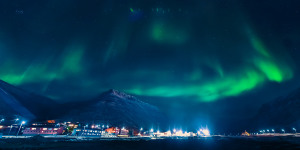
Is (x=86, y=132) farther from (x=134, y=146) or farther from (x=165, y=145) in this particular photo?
(x=165, y=145)

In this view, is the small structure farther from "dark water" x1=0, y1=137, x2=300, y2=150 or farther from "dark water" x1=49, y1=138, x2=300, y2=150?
"dark water" x1=49, y1=138, x2=300, y2=150

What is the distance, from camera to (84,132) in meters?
157

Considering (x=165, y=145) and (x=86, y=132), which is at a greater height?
(x=86, y=132)

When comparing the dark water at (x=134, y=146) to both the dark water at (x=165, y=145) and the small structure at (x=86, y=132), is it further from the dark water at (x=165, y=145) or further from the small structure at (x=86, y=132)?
the small structure at (x=86, y=132)

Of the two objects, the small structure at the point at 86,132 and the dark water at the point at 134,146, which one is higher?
the small structure at the point at 86,132

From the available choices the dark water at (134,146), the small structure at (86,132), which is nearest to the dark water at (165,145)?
the dark water at (134,146)

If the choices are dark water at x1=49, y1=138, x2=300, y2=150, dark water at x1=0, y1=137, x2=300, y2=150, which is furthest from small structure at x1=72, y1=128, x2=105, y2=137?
dark water at x1=49, y1=138, x2=300, y2=150

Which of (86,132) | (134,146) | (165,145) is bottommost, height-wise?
(165,145)

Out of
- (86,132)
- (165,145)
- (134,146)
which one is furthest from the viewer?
(86,132)

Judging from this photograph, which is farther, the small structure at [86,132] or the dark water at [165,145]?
the small structure at [86,132]

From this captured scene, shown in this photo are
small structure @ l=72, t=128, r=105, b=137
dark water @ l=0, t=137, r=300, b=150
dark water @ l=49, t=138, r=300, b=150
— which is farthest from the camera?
small structure @ l=72, t=128, r=105, b=137

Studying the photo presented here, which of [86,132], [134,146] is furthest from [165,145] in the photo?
[86,132]

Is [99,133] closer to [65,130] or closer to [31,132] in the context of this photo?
[65,130]

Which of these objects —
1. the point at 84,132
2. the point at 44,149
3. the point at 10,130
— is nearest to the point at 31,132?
the point at 10,130
